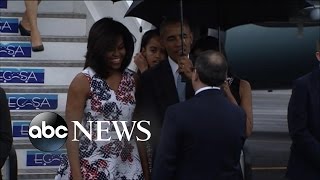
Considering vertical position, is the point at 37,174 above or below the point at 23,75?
below

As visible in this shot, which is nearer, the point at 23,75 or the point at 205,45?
the point at 205,45

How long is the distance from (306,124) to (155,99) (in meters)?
0.88

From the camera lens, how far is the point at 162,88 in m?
5.01

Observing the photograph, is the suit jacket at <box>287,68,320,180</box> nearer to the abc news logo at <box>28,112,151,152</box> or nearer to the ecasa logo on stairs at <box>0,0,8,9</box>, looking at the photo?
the abc news logo at <box>28,112,151,152</box>

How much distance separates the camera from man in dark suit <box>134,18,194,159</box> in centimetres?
496

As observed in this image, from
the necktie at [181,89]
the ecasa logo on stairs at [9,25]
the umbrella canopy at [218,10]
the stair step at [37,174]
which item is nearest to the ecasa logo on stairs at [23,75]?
the ecasa logo on stairs at [9,25]

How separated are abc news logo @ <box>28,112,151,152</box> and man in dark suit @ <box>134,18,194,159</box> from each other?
0.20 feet

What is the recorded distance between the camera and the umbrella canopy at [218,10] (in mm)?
6289

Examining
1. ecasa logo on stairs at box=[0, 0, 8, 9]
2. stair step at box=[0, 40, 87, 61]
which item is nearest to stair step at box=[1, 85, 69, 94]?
stair step at box=[0, 40, 87, 61]

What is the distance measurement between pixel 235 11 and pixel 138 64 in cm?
83

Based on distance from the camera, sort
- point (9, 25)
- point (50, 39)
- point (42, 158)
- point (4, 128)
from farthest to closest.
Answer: point (9, 25) → point (50, 39) → point (42, 158) → point (4, 128)

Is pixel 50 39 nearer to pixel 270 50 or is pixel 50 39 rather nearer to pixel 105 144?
pixel 105 144

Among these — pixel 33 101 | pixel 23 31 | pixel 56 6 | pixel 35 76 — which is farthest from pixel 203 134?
pixel 56 6

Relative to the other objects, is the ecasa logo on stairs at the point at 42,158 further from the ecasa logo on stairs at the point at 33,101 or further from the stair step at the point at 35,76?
the stair step at the point at 35,76
